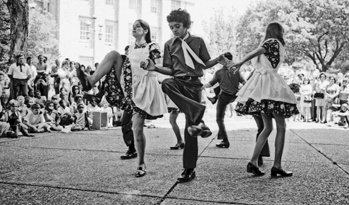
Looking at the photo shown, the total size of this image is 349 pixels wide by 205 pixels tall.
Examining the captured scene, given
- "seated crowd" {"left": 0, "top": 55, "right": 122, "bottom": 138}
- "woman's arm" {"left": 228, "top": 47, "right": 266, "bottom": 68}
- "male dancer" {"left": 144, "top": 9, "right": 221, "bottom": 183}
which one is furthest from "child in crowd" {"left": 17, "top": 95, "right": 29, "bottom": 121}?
"woman's arm" {"left": 228, "top": 47, "right": 266, "bottom": 68}

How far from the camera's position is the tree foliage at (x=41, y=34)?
29188mm

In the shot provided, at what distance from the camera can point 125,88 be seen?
4996 millimetres

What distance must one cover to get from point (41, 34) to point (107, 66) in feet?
88.7

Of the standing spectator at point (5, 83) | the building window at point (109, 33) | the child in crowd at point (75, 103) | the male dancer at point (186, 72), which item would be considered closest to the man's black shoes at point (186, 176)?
the male dancer at point (186, 72)

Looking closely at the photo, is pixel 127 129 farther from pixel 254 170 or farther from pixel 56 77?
pixel 56 77

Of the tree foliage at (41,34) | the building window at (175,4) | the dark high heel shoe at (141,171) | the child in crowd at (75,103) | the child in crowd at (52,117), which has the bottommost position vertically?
the dark high heel shoe at (141,171)

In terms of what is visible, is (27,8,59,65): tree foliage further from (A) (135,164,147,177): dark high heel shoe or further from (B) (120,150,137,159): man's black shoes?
(A) (135,164,147,177): dark high heel shoe

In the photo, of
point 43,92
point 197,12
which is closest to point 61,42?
point 197,12

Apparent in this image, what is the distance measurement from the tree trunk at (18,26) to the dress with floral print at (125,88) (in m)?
9.50

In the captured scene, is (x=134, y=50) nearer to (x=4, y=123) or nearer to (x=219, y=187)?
(x=219, y=187)

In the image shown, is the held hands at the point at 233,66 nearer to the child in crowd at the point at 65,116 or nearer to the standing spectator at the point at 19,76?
the child in crowd at the point at 65,116

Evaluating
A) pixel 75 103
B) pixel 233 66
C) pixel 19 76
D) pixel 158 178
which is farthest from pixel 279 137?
pixel 19 76

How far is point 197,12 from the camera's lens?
4297 centimetres

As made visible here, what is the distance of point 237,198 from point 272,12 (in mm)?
32300
